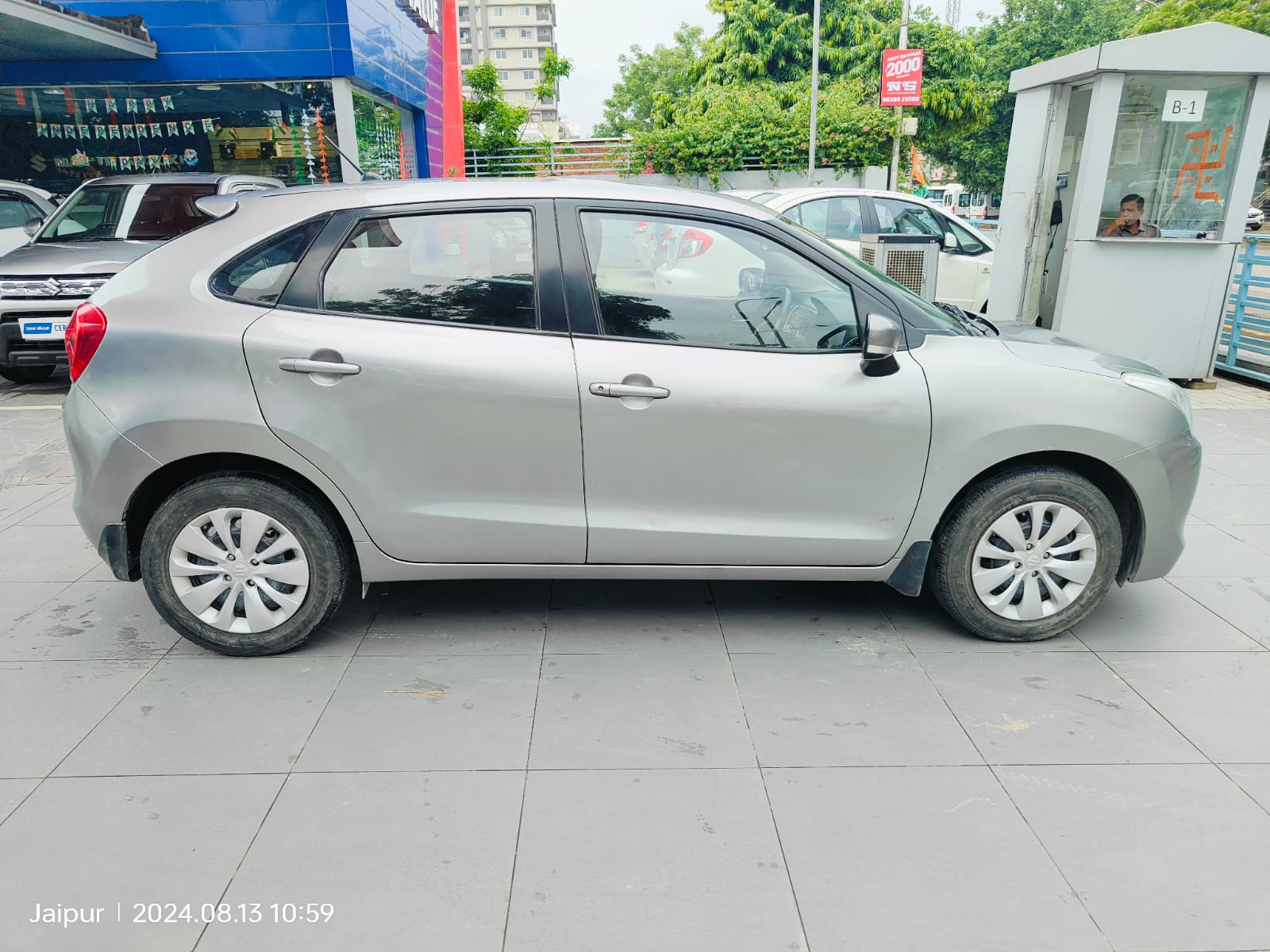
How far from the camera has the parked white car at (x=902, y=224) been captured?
10352mm

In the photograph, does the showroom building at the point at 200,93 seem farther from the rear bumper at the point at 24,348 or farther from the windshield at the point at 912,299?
the windshield at the point at 912,299

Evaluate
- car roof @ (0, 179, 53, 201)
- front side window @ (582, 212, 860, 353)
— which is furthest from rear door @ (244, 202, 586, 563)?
car roof @ (0, 179, 53, 201)

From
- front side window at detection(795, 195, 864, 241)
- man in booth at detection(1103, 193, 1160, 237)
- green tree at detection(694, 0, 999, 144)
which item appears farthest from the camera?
green tree at detection(694, 0, 999, 144)

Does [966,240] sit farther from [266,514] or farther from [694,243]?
[266,514]

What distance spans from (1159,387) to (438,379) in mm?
2729

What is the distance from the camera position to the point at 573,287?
347 centimetres

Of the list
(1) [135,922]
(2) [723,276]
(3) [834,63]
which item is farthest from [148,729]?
(3) [834,63]

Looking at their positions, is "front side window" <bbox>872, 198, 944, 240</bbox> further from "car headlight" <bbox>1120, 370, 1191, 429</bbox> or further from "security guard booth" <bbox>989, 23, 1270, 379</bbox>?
"car headlight" <bbox>1120, 370, 1191, 429</bbox>

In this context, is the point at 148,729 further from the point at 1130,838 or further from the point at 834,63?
the point at 834,63

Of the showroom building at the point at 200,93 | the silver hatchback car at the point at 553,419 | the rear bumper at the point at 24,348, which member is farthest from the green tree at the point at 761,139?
the silver hatchback car at the point at 553,419

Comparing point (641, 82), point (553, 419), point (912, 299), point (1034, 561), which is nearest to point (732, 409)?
point (553, 419)

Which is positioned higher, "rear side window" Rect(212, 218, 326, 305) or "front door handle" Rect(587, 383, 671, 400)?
"rear side window" Rect(212, 218, 326, 305)

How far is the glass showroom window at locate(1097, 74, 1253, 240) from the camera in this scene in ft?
26.3

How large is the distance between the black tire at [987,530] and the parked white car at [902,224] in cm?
701
